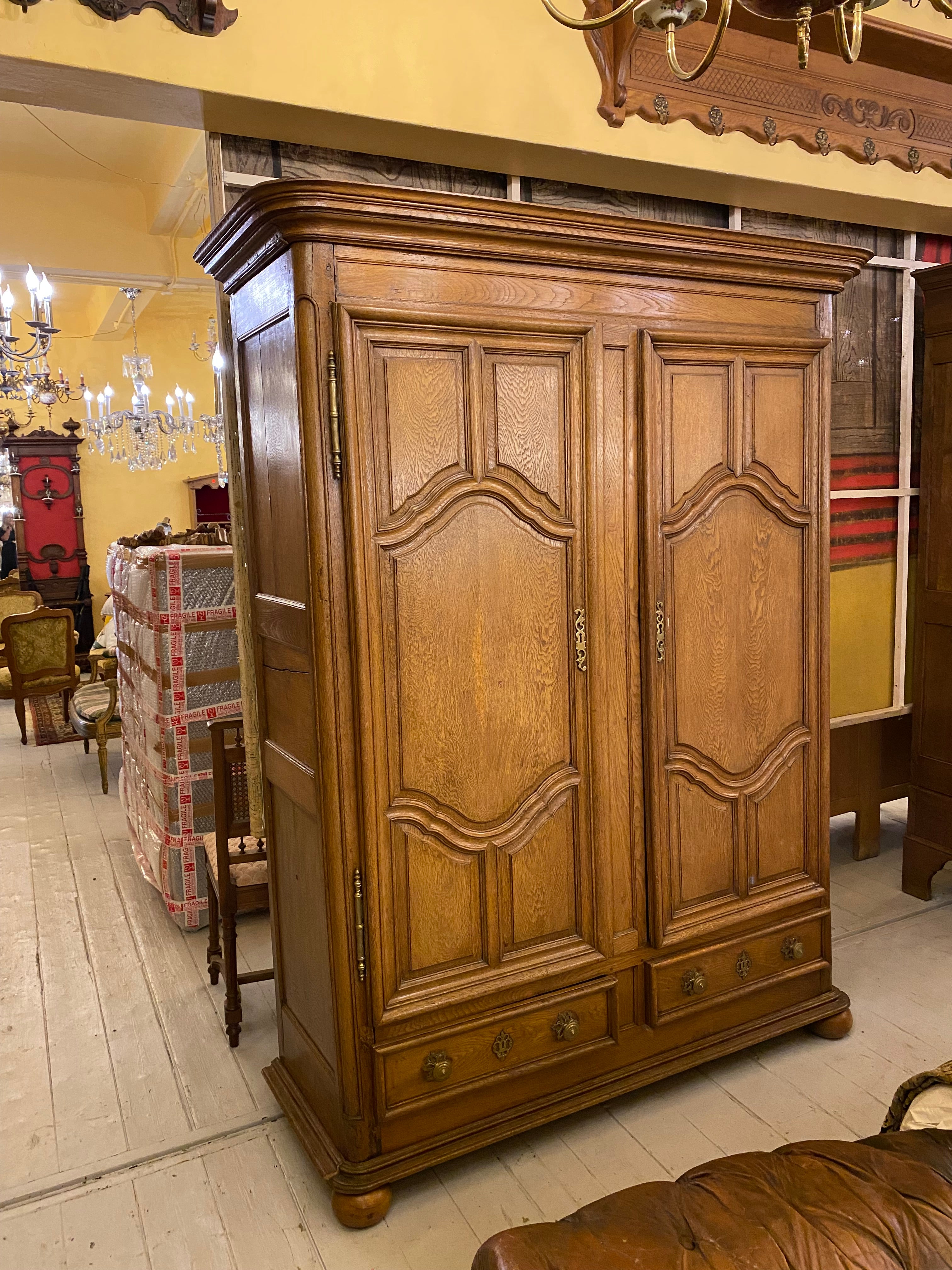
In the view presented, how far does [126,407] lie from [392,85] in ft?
25.9

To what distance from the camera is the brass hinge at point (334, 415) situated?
192cm

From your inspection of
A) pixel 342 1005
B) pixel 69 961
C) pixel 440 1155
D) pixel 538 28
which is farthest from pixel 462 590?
pixel 69 961

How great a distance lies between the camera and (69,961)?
3.42m

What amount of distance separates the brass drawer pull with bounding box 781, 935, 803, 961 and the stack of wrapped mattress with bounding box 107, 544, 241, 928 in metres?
2.09

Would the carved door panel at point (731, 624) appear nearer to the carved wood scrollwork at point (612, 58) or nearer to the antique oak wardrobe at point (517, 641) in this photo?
the antique oak wardrobe at point (517, 641)

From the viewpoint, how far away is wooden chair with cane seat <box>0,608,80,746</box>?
6.57 meters

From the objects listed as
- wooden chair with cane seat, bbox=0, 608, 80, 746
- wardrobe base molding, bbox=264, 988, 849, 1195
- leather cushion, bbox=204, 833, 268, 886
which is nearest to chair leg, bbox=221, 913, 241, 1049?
leather cushion, bbox=204, 833, 268, 886

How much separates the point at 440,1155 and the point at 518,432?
1664 mm

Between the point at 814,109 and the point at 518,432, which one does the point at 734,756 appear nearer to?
the point at 518,432

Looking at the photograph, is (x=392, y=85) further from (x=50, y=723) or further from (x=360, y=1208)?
(x=50, y=723)

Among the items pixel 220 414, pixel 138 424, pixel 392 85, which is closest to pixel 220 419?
pixel 220 414

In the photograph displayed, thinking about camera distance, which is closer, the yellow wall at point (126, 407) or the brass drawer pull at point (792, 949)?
the brass drawer pull at point (792, 949)

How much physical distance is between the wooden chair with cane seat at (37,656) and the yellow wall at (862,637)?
516 centimetres

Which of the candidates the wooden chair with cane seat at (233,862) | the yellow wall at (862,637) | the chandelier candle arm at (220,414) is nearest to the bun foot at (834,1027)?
the yellow wall at (862,637)
